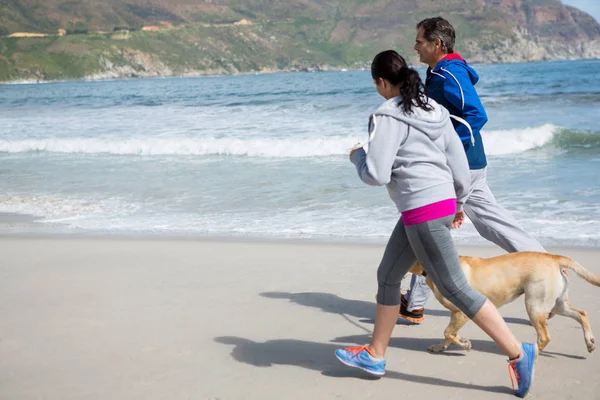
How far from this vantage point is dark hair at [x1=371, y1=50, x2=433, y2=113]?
294 cm

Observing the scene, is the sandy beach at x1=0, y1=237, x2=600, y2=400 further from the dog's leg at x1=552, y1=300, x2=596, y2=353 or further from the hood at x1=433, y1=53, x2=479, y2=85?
the hood at x1=433, y1=53, x2=479, y2=85

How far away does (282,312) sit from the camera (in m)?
4.64

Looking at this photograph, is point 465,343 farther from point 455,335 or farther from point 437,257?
point 437,257

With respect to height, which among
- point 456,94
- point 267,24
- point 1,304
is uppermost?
point 267,24

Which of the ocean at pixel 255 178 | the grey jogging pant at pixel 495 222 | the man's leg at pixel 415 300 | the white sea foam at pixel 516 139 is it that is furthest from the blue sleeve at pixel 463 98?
the white sea foam at pixel 516 139

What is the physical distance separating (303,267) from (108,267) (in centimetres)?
171

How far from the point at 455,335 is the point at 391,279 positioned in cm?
76

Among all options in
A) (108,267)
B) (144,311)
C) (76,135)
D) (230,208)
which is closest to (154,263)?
(108,267)

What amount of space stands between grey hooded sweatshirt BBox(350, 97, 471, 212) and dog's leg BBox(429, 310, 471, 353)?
96 cm

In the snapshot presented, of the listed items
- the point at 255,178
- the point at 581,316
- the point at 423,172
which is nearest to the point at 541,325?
the point at 581,316

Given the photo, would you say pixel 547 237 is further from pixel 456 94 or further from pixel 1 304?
pixel 1 304

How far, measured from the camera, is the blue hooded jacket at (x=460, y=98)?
12.1 feet

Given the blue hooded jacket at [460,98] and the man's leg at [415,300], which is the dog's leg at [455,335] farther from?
the blue hooded jacket at [460,98]

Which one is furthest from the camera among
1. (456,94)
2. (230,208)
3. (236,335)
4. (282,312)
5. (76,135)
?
(76,135)
